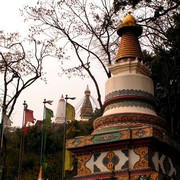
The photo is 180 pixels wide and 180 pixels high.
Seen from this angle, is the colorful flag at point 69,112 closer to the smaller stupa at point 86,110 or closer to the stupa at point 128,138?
the stupa at point 128,138

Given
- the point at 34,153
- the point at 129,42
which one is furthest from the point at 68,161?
the point at 34,153

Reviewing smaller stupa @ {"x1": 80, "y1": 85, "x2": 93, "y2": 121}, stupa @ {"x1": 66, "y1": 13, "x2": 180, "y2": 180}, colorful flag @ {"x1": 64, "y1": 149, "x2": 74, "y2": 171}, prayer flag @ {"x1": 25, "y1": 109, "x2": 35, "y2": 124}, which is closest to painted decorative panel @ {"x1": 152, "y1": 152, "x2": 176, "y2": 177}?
Result: stupa @ {"x1": 66, "y1": 13, "x2": 180, "y2": 180}

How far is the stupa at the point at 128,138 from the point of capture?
10125 millimetres

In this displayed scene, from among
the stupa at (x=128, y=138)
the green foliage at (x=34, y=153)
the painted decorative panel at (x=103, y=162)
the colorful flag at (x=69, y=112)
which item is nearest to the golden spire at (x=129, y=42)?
the stupa at (x=128, y=138)

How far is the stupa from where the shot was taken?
399 inches

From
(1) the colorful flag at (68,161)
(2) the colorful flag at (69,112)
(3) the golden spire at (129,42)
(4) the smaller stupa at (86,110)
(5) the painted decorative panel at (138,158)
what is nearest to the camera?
(5) the painted decorative panel at (138,158)

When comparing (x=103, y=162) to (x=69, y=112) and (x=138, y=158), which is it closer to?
(x=138, y=158)

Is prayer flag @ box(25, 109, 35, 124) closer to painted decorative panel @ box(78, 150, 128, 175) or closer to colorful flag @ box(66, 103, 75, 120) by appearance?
colorful flag @ box(66, 103, 75, 120)

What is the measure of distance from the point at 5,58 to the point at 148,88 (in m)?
10.4

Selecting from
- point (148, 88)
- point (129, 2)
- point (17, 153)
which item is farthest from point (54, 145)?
point (148, 88)

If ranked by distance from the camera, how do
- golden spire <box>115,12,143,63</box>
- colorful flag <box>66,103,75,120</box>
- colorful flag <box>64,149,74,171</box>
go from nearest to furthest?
1. golden spire <box>115,12,143,63</box>
2. colorful flag <box>64,149,74,171</box>
3. colorful flag <box>66,103,75,120</box>

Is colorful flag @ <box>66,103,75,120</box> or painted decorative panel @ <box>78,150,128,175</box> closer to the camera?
painted decorative panel @ <box>78,150,128,175</box>

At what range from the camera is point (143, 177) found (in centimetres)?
981

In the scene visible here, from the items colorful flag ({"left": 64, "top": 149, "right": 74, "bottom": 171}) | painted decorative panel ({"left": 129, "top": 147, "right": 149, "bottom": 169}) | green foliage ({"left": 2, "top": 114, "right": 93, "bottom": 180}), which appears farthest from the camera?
green foliage ({"left": 2, "top": 114, "right": 93, "bottom": 180})
